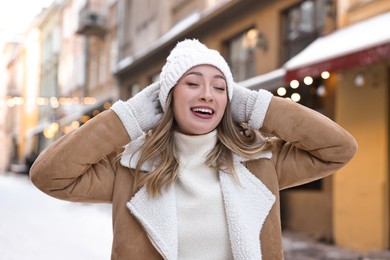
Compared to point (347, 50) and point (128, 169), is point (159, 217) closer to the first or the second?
point (128, 169)

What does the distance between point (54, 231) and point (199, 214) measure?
8.25 m

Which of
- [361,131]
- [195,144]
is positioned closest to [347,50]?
[361,131]

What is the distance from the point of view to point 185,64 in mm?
2025

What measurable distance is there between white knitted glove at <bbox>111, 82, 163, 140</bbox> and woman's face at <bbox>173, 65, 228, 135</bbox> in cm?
10

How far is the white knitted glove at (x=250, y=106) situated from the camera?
207 cm

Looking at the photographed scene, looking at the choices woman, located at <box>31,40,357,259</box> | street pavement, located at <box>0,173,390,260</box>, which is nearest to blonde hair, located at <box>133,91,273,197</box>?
woman, located at <box>31,40,357,259</box>

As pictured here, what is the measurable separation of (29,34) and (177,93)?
45.0 metres

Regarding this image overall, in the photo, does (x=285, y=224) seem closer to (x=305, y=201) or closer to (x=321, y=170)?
(x=305, y=201)

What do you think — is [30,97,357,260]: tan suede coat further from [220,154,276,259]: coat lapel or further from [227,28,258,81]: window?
[227,28,258,81]: window

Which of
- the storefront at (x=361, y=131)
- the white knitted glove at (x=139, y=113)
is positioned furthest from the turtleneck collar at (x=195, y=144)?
the storefront at (x=361, y=131)

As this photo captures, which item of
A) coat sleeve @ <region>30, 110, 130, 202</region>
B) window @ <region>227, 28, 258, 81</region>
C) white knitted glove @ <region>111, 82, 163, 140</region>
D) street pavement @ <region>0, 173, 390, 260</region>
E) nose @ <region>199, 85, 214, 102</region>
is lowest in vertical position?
street pavement @ <region>0, 173, 390, 260</region>

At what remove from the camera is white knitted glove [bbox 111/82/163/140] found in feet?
6.66

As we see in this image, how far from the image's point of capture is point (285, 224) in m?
10.6

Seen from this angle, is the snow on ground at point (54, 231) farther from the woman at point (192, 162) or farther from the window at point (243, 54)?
the woman at point (192, 162)
